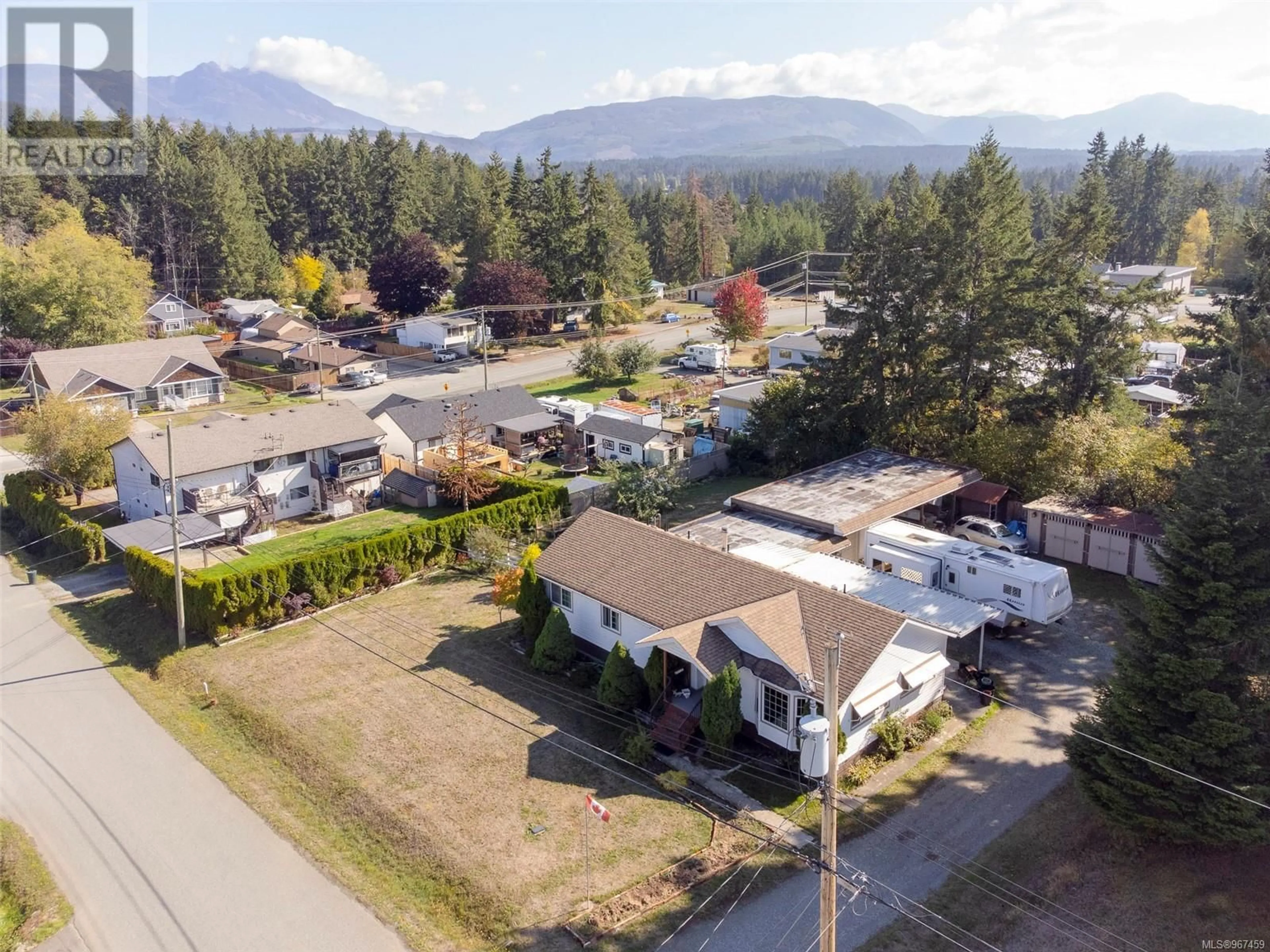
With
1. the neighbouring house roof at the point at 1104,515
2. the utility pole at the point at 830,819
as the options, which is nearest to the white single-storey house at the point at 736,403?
the neighbouring house roof at the point at 1104,515

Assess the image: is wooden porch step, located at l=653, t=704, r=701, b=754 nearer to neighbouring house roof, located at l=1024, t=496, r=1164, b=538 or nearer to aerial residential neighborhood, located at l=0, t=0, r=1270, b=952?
aerial residential neighborhood, located at l=0, t=0, r=1270, b=952

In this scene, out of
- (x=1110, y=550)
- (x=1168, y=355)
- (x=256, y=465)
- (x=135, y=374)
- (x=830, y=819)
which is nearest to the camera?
(x=830, y=819)

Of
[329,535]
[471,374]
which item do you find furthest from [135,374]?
[329,535]

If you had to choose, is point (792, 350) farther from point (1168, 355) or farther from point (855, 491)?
point (855, 491)

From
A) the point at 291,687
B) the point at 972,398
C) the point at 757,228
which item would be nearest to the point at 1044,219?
the point at 757,228

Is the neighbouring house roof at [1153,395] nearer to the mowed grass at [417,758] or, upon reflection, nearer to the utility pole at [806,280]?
the utility pole at [806,280]
